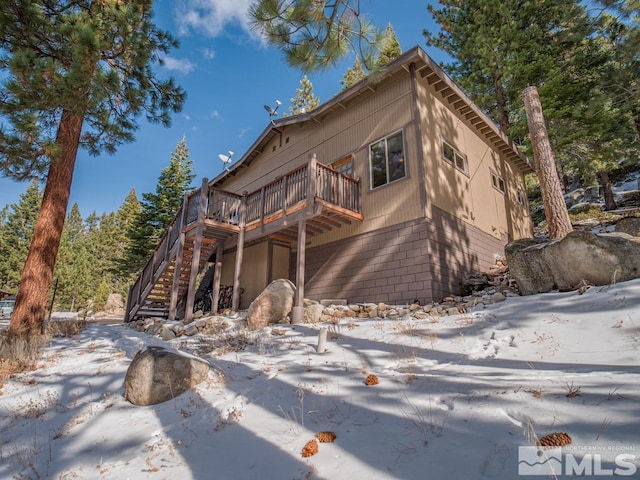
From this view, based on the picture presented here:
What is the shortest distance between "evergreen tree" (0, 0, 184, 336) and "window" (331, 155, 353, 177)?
578 centimetres

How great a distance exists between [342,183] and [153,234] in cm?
1850

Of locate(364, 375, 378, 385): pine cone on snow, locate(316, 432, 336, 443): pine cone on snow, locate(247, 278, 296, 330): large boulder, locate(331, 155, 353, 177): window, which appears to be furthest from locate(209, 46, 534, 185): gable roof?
locate(316, 432, 336, 443): pine cone on snow

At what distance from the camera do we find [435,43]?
17125 millimetres

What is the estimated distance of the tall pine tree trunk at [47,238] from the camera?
7.39m

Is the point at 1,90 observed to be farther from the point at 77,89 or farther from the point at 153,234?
the point at 153,234

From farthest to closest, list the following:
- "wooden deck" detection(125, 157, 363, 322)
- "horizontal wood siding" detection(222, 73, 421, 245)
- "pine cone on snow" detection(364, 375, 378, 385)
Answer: "wooden deck" detection(125, 157, 363, 322), "horizontal wood siding" detection(222, 73, 421, 245), "pine cone on snow" detection(364, 375, 378, 385)

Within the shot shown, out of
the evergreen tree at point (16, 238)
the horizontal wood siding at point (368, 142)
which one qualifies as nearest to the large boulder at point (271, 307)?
the horizontal wood siding at point (368, 142)

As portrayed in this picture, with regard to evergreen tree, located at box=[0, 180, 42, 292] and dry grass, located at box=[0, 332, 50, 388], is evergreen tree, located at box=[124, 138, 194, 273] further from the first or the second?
dry grass, located at box=[0, 332, 50, 388]

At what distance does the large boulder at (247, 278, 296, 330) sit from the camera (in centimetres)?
803

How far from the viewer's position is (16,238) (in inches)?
1193

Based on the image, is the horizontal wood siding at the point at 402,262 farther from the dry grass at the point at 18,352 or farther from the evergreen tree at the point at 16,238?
the evergreen tree at the point at 16,238

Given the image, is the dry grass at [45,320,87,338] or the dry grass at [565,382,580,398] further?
the dry grass at [45,320,87,338]

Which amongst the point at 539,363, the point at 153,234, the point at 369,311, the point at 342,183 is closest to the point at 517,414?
the point at 539,363

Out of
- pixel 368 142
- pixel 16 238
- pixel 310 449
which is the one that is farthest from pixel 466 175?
pixel 16 238
